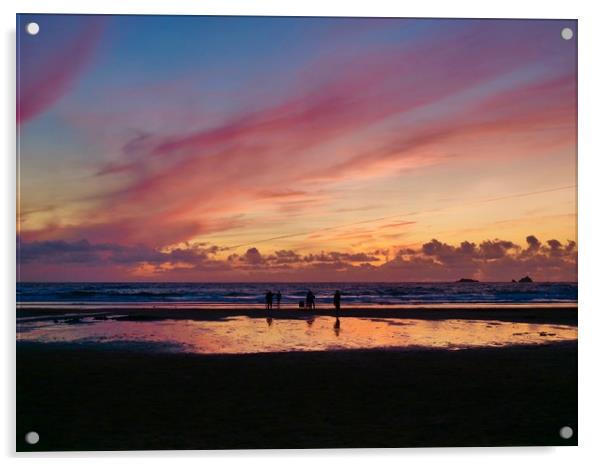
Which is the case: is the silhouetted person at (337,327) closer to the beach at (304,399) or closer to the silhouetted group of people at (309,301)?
the silhouetted group of people at (309,301)

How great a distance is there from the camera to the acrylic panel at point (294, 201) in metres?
5.19

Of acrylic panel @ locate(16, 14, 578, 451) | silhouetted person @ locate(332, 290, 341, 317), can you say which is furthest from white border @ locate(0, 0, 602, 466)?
silhouetted person @ locate(332, 290, 341, 317)

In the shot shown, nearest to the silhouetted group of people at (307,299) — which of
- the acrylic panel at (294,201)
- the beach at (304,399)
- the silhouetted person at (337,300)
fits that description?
the silhouetted person at (337,300)

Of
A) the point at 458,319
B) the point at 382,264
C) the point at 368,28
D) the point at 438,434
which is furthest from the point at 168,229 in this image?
the point at 458,319

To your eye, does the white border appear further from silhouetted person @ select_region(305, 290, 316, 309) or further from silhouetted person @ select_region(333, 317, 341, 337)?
silhouetted person @ select_region(305, 290, 316, 309)

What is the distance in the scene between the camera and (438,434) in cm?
516

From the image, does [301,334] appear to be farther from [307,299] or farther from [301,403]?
[301,403]

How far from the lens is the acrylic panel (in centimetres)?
519

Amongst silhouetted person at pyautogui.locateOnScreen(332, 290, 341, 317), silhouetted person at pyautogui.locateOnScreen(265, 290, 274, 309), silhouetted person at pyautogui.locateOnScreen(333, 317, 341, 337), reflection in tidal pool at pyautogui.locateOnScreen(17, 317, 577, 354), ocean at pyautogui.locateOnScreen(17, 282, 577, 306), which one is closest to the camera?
ocean at pyautogui.locateOnScreen(17, 282, 577, 306)

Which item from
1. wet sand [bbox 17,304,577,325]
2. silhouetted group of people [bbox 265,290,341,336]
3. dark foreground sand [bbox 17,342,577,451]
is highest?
silhouetted group of people [bbox 265,290,341,336]

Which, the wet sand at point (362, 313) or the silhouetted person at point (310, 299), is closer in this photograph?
the wet sand at point (362, 313)

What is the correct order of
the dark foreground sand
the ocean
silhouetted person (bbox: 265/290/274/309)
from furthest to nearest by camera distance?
silhouetted person (bbox: 265/290/274/309) → the ocean → the dark foreground sand
